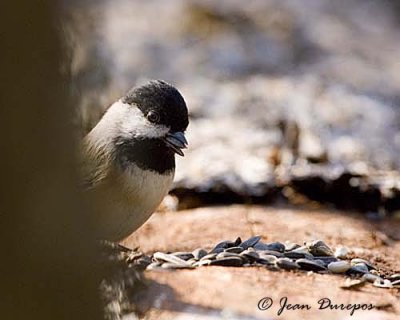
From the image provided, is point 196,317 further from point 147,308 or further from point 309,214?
point 309,214

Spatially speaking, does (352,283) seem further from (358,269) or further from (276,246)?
(276,246)

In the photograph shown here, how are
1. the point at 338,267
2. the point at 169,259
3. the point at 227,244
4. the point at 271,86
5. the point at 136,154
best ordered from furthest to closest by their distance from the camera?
1. the point at 271,86
2. the point at 136,154
3. the point at 227,244
4. the point at 338,267
5. the point at 169,259

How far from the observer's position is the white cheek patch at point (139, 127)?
4.15 m

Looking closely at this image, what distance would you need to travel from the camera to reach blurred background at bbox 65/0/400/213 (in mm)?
5395

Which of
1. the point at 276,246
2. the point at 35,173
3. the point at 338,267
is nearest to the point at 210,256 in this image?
the point at 276,246

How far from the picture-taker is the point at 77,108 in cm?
281

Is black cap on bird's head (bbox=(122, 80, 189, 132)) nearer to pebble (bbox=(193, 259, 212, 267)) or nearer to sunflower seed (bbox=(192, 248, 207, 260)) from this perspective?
sunflower seed (bbox=(192, 248, 207, 260))

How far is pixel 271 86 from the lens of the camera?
7238 millimetres

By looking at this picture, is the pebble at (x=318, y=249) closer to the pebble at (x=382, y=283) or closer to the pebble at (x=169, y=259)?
the pebble at (x=382, y=283)

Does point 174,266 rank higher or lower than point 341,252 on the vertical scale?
higher

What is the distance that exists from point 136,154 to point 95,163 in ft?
0.54

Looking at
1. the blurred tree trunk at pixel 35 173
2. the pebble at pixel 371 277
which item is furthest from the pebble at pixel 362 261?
the blurred tree trunk at pixel 35 173

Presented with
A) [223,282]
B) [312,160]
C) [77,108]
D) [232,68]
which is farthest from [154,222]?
[232,68]

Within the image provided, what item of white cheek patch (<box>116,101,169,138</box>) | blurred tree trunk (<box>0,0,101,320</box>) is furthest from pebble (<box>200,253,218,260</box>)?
blurred tree trunk (<box>0,0,101,320</box>)
